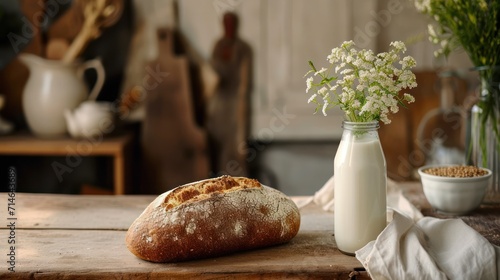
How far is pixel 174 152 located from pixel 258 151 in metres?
0.45

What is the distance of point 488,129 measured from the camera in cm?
161

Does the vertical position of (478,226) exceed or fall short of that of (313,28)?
it falls short

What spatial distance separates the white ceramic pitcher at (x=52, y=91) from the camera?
2.86 metres

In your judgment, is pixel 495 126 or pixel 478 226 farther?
pixel 495 126

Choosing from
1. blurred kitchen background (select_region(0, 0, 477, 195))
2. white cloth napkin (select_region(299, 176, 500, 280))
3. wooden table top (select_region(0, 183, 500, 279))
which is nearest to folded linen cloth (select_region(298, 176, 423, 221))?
wooden table top (select_region(0, 183, 500, 279))

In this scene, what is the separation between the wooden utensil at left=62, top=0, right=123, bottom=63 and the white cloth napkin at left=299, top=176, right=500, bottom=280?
6.83ft

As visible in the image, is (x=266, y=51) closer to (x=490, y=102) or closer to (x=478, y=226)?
(x=490, y=102)

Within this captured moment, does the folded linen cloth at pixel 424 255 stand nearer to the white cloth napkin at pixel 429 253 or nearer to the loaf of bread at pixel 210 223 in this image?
the white cloth napkin at pixel 429 253

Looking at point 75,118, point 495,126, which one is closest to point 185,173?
point 75,118

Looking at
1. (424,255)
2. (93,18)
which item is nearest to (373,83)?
(424,255)

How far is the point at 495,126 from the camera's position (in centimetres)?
160

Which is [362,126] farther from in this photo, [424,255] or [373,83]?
[424,255]

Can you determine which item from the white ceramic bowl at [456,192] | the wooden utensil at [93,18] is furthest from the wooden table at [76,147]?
the white ceramic bowl at [456,192]

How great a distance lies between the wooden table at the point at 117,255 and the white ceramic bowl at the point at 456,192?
26 cm
